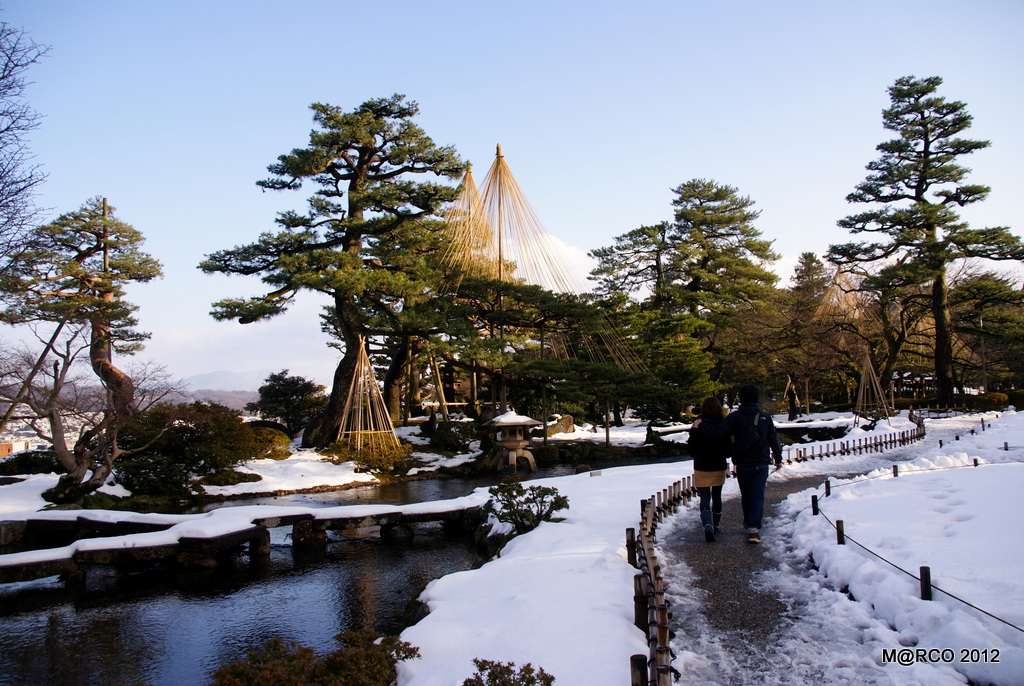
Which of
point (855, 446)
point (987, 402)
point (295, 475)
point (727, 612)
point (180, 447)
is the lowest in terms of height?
point (295, 475)

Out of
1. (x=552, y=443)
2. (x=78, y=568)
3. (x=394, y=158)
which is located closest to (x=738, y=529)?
(x=78, y=568)

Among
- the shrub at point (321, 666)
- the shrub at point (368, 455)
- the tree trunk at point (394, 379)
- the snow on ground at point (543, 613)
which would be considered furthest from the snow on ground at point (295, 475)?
the shrub at point (321, 666)

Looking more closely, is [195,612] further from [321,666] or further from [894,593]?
[894,593]

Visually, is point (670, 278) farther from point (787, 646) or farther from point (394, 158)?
point (787, 646)

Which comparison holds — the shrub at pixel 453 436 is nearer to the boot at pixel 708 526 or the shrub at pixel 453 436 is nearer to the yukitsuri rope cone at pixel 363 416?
the yukitsuri rope cone at pixel 363 416

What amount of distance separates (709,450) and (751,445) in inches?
17.3

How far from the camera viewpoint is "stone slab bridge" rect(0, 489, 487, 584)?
8719 millimetres

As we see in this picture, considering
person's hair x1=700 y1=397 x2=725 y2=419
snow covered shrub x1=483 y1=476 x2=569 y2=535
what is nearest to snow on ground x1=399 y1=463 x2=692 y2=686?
snow covered shrub x1=483 y1=476 x2=569 y2=535

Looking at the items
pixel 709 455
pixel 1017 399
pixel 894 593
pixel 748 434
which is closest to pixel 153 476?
pixel 709 455

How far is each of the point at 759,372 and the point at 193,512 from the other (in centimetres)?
2856

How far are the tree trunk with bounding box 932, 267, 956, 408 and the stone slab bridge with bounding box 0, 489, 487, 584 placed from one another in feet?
77.8

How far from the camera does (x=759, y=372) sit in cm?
3300

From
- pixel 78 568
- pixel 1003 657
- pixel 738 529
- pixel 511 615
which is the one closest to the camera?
pixel 1003 657

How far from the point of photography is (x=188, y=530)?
30.2ft
